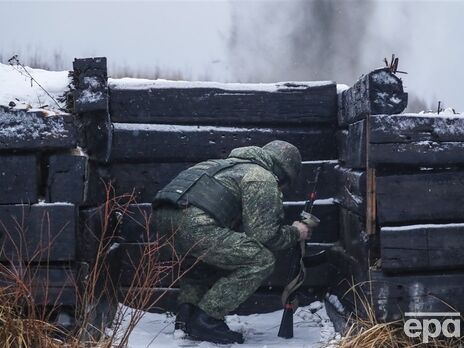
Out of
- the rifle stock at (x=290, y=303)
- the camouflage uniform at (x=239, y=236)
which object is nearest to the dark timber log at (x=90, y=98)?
the camouflage uniform at (x=239, y=236)

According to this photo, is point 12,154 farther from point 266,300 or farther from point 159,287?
point 266,300

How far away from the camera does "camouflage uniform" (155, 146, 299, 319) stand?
4.25 m

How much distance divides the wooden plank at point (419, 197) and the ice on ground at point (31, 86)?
253 centimetres

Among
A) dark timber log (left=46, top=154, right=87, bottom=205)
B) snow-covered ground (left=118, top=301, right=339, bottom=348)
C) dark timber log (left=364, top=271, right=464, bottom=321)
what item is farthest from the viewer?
snow-covered ground (left=118, top=301, right=339, bottom=348)

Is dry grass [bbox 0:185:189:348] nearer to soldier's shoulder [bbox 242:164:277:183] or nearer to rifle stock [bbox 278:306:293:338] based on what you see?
soldier's shoulder [bbox 242:164:277:183]

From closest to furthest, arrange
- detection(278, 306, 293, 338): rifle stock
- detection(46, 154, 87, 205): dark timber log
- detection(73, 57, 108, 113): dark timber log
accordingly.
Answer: detection(46, 154, 87, 205): dark timber log, detection(278, 306, 293, 338): rifle stock, detection(73, 57, 108, 113): dark timber log

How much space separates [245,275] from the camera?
4285mm

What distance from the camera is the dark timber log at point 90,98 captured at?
14.9 ft

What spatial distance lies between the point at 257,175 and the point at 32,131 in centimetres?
157

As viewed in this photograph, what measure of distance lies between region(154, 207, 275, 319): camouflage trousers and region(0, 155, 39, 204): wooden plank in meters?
0.96

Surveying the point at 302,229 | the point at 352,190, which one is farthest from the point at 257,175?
the point at 352,190

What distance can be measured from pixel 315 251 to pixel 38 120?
8.23 feet

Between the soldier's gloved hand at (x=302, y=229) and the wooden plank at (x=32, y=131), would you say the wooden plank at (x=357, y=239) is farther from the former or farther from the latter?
the wooden plank at (x=32, y=131)

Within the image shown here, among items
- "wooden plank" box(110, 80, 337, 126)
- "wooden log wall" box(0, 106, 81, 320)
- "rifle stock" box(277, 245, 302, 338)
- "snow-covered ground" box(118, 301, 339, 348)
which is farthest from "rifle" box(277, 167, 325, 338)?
"wooden log wall" box(0, 106, 81, 320)
